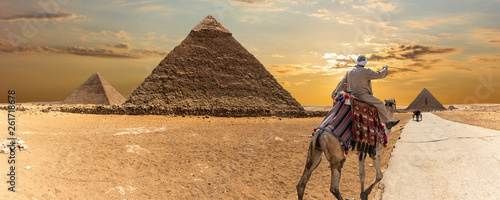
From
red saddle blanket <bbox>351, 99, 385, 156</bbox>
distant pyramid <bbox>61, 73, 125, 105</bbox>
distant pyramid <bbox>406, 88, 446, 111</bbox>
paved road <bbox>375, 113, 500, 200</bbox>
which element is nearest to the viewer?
red saddle blanket <bbox>351, 99, 385, 156</bbox>

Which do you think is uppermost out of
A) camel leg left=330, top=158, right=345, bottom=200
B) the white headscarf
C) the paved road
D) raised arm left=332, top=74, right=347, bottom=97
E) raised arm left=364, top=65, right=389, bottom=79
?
the white headscarf

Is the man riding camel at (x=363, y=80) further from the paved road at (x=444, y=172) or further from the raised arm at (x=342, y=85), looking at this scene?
the paved road at (x=444, y=172)

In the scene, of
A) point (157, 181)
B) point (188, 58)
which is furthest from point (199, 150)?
point (188, 58)

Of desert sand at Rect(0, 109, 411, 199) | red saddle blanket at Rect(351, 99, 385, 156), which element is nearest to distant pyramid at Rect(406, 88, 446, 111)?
desert sand at Rect(0, 109, 411, 199)

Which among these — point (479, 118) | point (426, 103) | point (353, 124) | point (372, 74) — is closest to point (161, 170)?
point (353, 124)

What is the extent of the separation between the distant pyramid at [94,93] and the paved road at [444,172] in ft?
166

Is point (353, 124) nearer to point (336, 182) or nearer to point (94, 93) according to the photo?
point (336, 182)

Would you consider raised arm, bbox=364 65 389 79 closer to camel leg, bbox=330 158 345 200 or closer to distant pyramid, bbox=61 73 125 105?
camel leg, bbox=330 158 345 200

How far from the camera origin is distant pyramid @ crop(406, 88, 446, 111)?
8438 centimetres

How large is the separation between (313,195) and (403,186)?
1.65 metres

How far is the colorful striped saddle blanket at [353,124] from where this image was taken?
15.1ft

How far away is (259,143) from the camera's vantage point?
12.9m

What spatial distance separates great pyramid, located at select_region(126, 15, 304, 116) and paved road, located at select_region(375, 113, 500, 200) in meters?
22.6

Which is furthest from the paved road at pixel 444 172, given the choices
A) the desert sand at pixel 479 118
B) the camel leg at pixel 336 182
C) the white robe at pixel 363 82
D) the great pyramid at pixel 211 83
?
the great pyramid at pixel 211 83
